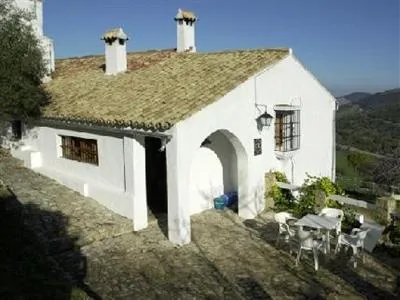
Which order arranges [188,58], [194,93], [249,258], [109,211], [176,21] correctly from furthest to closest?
[176,21] → [188,58] → [109,211] → [194,93] → [249,258]

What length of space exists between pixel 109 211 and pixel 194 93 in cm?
411

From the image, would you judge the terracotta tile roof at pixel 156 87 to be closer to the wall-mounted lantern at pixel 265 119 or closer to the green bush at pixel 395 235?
the wall-mounted lantern at pixel 265 119

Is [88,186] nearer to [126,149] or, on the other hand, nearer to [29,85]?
[126,149]

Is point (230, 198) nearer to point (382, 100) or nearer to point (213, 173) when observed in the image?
point (213, 173)

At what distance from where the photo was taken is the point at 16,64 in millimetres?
12719

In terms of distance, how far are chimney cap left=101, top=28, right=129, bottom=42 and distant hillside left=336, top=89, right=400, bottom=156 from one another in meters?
35.5

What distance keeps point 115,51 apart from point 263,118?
6872 mm

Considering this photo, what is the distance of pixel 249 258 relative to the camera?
1011 centimetres

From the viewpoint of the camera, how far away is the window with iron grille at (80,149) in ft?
45.0

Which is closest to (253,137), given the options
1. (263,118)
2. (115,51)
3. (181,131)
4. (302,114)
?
(263,118)

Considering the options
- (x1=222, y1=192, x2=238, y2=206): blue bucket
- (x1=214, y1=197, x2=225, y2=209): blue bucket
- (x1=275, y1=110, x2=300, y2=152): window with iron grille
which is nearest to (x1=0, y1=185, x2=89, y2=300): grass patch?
(x1=214, y1=197, x2=225, y2=209): blue bucket

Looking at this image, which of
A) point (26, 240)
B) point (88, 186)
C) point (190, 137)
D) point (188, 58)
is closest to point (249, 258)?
point (190, 137)

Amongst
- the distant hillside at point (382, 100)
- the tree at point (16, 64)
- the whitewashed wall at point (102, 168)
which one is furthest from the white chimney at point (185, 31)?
the distant hillside at point (382, 100)

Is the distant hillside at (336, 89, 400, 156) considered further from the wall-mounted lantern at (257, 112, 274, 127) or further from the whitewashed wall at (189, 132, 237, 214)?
the wall-mounted lantern at (257, 112, 274, 127)
